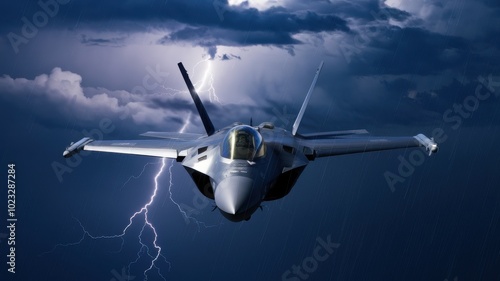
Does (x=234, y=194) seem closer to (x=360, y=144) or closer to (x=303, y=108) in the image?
(x=360, y=144)

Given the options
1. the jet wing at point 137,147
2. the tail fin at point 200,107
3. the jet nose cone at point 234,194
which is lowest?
the jet nose cone at point 234,194

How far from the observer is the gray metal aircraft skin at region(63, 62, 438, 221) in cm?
1769

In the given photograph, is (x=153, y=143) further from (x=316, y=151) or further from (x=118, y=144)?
(x=316, y=151)

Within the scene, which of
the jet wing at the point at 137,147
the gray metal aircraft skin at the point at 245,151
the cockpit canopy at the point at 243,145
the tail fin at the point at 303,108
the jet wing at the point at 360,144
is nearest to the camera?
the gray metal aircraft skin at the point at 245,151

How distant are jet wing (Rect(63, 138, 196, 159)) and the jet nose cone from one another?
6.74 meters

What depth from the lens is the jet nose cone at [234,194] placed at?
16766mm

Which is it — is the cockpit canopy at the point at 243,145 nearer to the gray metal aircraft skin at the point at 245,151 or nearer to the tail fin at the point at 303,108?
the gray metal aircraft skin at the point at 245,151

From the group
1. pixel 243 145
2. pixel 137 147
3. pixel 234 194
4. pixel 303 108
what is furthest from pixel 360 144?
pixel 137 147

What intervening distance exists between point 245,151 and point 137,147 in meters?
9.57

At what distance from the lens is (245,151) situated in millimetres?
18922

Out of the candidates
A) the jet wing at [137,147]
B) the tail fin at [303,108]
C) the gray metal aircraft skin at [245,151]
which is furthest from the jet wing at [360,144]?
the jet wing at [137,147]

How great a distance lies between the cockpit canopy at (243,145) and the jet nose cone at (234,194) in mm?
1378

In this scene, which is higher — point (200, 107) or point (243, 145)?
point (200, 107)

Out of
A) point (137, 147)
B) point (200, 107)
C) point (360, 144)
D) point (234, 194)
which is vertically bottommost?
point (234, 194)
